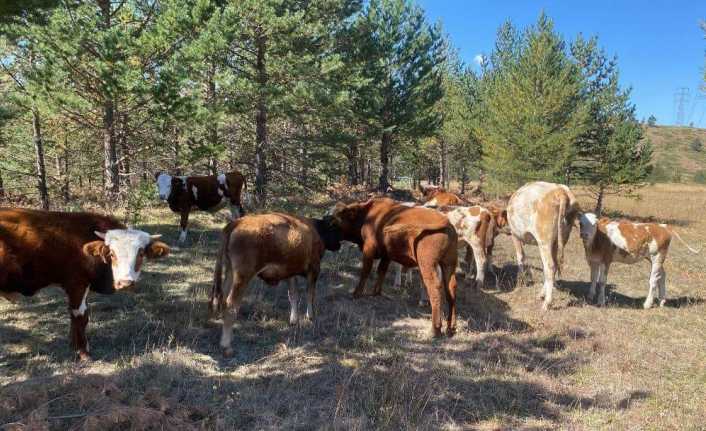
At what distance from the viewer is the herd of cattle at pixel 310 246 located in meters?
4.81

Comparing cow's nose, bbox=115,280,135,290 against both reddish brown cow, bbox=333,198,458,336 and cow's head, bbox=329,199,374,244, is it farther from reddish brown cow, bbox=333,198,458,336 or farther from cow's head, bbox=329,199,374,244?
cow's head, bbox=329,199,374,244

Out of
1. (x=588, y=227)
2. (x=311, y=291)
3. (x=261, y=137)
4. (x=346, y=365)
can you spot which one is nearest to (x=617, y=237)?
(x=588, y=227)

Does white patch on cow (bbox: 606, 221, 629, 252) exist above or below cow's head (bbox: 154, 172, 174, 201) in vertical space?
below

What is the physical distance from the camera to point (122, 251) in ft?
15.6

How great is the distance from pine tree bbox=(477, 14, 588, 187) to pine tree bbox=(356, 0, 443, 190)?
4.59 m

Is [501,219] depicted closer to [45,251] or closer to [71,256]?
[71,256]

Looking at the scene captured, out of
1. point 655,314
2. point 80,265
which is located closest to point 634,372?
point 655,314

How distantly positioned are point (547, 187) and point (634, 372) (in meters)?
4.40

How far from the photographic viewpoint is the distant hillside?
96750 millimetres

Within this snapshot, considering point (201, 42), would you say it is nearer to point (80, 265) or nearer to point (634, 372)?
point (80, 265)

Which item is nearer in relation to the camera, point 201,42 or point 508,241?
point 201,42

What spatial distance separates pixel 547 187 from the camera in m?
9.01

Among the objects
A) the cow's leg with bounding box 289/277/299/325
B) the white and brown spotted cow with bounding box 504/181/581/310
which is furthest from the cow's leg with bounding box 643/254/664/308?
the cow's leg with bounding box 289/277/299/325

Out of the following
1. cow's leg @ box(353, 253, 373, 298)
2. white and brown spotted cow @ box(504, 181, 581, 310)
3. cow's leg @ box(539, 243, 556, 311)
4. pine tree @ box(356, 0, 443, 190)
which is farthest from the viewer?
pine tree @ box(356, 0, 443, 190)
